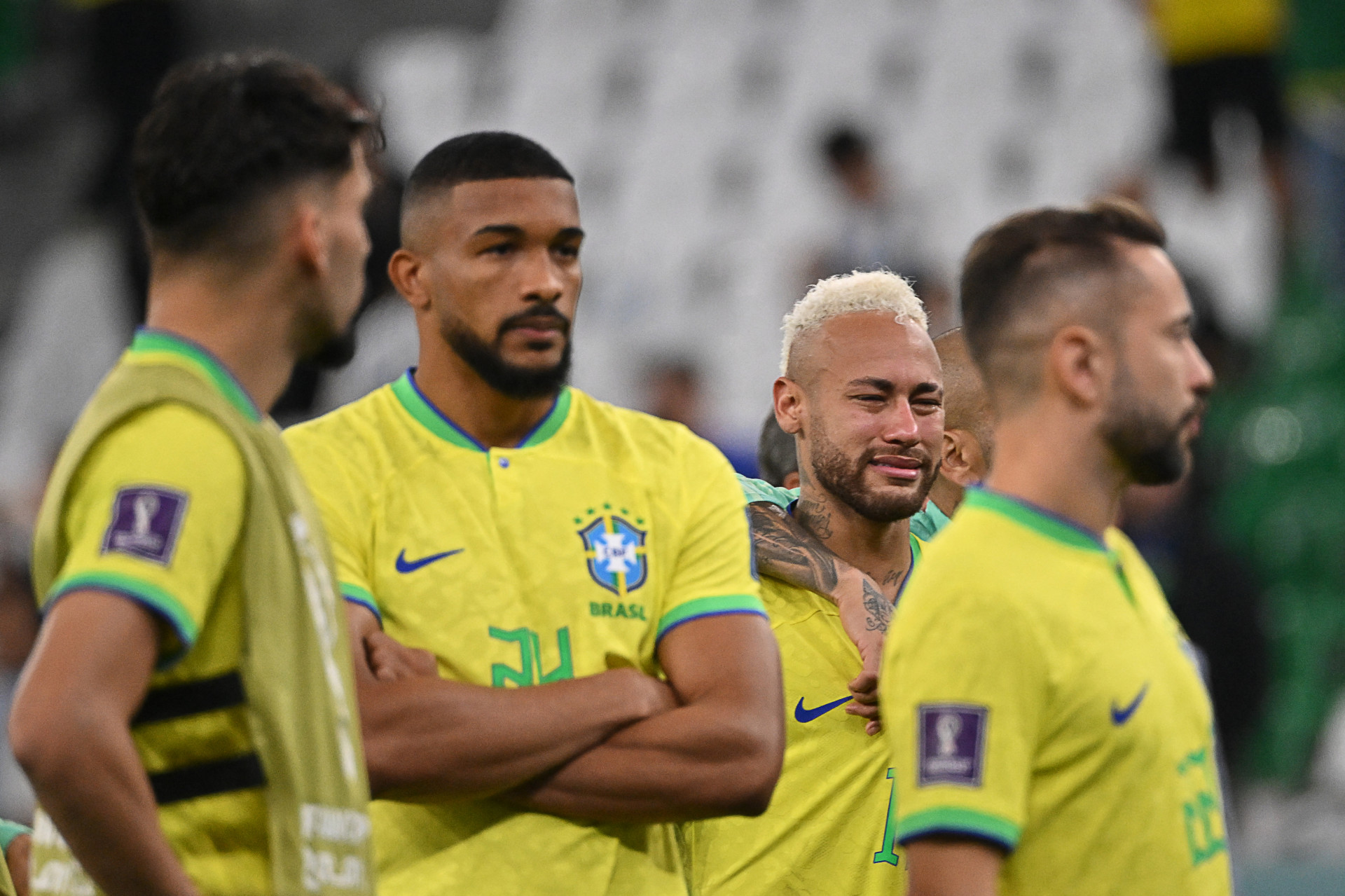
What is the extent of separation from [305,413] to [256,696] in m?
9.80

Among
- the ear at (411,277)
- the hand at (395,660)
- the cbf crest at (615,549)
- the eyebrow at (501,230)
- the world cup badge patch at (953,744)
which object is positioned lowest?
the world cup badge patch at (953,744)

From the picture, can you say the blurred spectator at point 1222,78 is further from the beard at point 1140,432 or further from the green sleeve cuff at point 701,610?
the beard at point 1140,432

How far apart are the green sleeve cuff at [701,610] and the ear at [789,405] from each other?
100 cm

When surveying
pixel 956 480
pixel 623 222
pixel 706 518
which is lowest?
pixel 706 518

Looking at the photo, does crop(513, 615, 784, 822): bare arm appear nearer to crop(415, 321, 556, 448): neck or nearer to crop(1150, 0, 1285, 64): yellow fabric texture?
crop(415, 321, 556, 448): neck

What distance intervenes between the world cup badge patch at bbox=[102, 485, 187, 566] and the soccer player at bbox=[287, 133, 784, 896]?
30.2 inches

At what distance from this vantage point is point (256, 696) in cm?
216

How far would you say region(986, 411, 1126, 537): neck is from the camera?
254 cm

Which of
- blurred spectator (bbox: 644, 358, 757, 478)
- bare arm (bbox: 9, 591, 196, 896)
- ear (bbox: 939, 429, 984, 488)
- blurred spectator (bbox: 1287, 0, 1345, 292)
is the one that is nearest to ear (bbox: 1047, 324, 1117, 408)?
bare arm (bbox: 9, 591, 196, 896)

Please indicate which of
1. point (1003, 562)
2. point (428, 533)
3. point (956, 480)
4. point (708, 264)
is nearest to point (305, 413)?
point (708, 264)

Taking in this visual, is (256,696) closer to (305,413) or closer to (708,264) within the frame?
(305,413)

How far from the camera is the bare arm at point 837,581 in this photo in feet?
11.5

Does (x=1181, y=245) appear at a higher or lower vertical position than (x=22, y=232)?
lower

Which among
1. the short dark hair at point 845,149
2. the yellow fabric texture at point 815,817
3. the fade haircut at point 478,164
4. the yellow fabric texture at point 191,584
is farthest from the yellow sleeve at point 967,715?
the short dark hair at point 845,149
